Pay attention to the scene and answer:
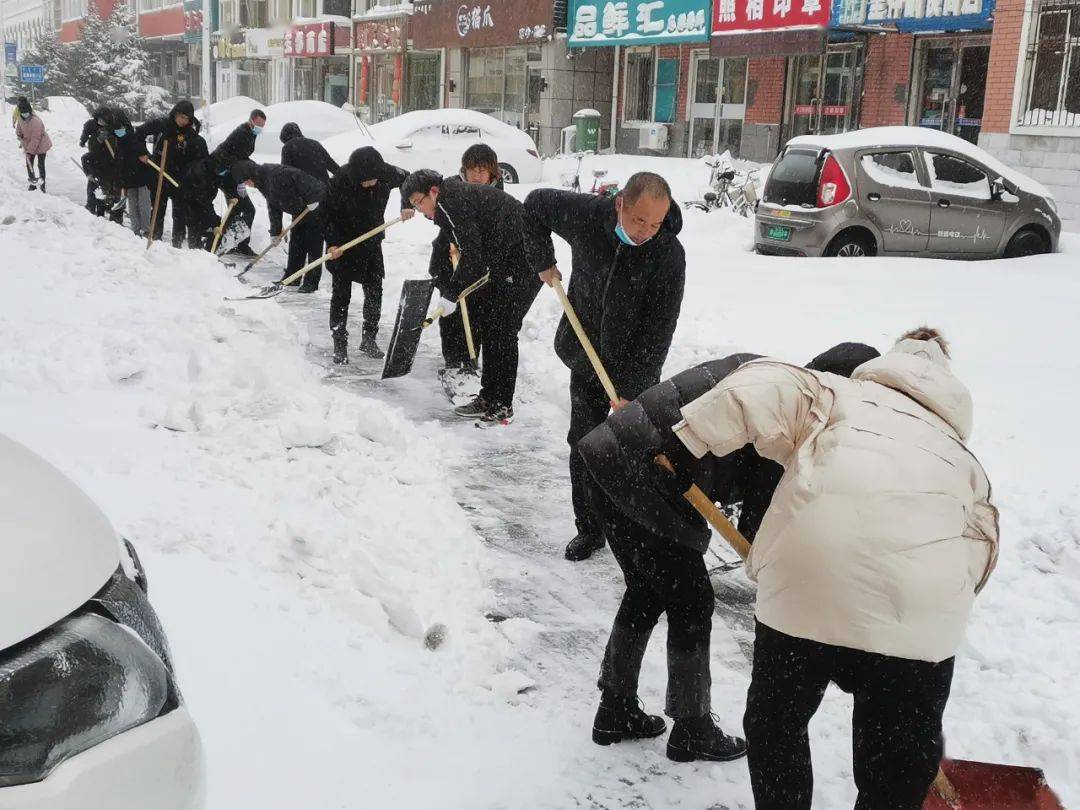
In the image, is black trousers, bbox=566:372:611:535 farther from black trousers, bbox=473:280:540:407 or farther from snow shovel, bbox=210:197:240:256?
snow shovel, bbox=210:197:240:256

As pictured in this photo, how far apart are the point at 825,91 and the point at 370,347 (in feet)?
49.0

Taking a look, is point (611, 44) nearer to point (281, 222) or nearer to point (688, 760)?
point (281, 222)

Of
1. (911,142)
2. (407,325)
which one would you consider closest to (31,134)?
(407,325)

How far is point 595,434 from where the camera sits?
2908 mm

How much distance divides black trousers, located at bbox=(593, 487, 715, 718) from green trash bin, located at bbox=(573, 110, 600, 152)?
68.9 ft

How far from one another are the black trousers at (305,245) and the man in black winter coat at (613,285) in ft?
18.9

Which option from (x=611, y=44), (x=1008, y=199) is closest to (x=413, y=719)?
(x=1008, y=199)

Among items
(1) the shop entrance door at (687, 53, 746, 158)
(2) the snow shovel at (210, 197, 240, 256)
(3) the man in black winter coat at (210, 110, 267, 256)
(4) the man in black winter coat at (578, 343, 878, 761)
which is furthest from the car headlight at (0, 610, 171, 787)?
(1) the shop entrance door at (687, 53, 746, 158)

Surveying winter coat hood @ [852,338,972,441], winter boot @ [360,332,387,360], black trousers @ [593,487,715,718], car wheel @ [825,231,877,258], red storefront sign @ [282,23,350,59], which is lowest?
winter boot @ [360,332,387,360]

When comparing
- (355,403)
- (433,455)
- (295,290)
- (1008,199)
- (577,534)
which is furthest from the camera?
(1008,199)

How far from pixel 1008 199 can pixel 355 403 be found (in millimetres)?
8134

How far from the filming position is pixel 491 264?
6711mm

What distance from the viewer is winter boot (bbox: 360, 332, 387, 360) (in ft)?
27.0

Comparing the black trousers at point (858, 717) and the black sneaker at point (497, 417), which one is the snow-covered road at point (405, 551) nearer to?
the black sneaker at point (497, 417)
